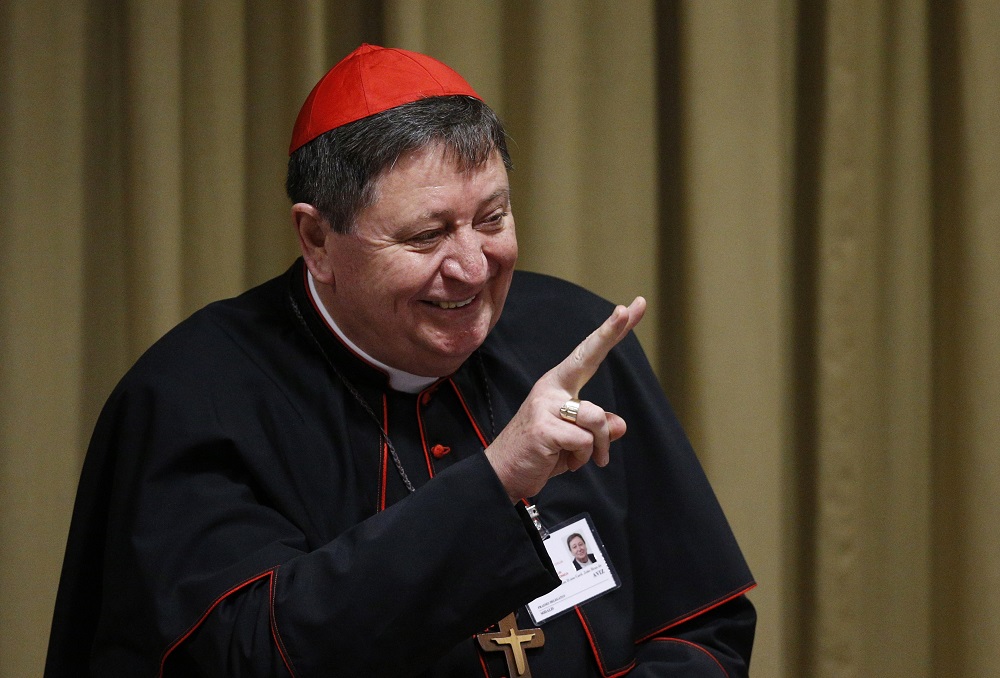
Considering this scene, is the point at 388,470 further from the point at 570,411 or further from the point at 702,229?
the point at 702,229

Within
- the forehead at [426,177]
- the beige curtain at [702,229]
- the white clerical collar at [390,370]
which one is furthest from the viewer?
the beige curtain at [702,229]

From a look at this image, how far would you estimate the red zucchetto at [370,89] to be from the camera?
1914mm

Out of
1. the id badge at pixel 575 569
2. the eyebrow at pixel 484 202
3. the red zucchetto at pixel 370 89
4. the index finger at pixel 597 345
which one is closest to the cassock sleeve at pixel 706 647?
the id badge at pixel 575 569

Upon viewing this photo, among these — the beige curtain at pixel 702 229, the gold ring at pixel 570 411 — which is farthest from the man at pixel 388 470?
the beige curtain at pixel 702 229

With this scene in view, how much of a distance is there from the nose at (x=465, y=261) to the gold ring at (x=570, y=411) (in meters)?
0.33

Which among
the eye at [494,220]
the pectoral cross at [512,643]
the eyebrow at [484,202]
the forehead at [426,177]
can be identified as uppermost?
the forehead at [426,177]

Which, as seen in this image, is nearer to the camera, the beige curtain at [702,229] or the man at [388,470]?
the man at [388,470]

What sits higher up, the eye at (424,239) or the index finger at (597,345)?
the eye at (424,239)

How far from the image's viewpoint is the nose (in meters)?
1.84

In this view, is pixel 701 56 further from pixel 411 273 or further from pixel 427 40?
pixel 411 273

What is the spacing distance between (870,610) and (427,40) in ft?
6.23

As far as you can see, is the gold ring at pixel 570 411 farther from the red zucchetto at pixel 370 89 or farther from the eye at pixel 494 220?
the red zucchetto at pixel 370 89

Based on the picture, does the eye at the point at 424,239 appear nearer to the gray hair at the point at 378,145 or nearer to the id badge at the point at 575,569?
the gray hair at the point at 378,145

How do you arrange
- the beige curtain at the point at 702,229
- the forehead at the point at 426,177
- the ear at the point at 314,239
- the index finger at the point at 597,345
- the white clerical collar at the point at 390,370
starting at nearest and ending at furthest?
the index finger at the point at 597,345 → the forehead at the point at 426,177 → the ear at the point at 314,239 → the white clerical collar at the point at 390,370 → the beige curtain at the point at 702,229
